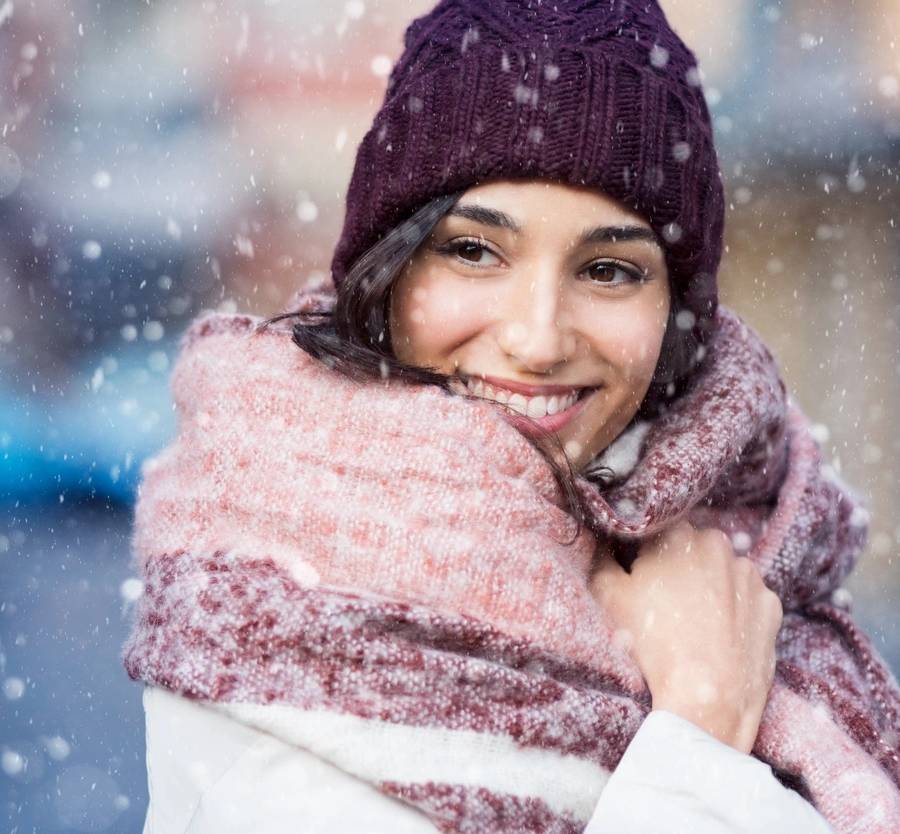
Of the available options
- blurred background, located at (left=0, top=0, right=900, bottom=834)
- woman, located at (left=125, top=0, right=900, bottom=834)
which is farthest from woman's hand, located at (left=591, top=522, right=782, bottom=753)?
blurred background, located at (left=0, top=0, right=900, bottom=834)

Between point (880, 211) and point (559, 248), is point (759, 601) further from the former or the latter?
point (880, 211)

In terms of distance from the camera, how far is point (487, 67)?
5.28 ft

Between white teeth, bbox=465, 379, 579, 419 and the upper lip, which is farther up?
the upper lip

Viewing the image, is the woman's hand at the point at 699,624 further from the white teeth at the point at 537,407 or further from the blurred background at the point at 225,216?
the blurred background at the point at 225,216

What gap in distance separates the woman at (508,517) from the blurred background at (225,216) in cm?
338

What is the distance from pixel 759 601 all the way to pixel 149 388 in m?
5.53

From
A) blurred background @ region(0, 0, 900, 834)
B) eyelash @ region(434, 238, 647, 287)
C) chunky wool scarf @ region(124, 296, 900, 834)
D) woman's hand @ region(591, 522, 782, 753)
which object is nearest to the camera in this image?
chunky wool scarf @ region(124, 296, 900, 834)

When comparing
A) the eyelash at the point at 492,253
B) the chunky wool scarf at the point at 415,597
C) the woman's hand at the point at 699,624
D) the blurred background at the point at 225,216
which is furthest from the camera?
the blurred background at the point at 225,216

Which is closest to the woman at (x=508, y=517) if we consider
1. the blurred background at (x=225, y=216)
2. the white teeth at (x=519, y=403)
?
the white teeth at (x=519, y=403)

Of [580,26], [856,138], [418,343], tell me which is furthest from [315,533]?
[856,138]

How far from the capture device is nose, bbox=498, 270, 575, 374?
5.00 ft

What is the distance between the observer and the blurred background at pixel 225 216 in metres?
5.45

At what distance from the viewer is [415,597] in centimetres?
134

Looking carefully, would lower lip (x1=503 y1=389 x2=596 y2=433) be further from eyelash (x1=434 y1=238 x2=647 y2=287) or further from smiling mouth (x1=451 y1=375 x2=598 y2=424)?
eyelash (x1=434 y1=238 x2=647 y2=287)
